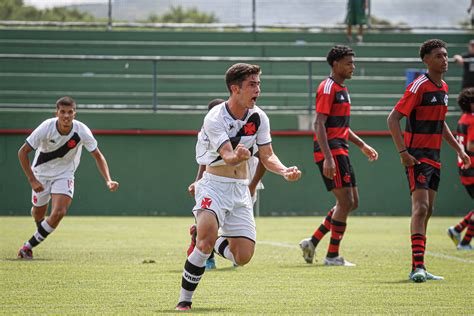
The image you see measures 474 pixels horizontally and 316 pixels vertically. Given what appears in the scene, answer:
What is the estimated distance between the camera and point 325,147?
1134 centimetres

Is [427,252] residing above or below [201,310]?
below

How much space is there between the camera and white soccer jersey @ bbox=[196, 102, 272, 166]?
8180mm

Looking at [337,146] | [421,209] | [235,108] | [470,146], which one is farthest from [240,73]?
[470,146]

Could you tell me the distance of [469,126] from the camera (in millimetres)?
14195

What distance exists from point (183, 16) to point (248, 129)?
69.4 ft

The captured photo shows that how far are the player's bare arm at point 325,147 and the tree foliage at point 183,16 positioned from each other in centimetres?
1679

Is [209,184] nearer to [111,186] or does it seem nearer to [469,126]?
[111,186]

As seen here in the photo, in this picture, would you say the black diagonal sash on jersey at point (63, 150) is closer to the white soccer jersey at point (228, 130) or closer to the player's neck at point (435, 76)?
the white soccer jersey at point (228, 130)

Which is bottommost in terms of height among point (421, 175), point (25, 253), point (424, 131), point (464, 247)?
point (464, 247)

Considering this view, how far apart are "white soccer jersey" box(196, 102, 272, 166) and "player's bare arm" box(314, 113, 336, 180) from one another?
258 centimetres

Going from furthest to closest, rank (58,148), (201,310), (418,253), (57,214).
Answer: (58,148) < (57,214) < (418,253) < (201,310)

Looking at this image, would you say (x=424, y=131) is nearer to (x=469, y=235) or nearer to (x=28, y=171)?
(x=469, y=235)

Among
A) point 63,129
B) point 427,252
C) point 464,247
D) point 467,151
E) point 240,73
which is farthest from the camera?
point 467,151

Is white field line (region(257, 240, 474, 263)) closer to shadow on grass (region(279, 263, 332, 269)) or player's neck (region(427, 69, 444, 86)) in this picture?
shadow on grass (region(279, 263, 332, 269))
